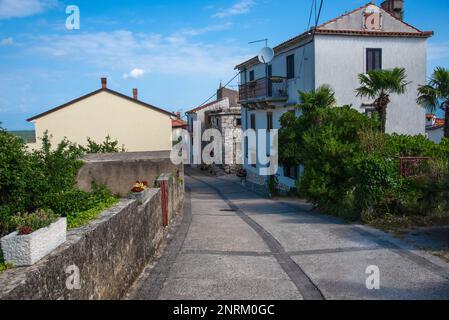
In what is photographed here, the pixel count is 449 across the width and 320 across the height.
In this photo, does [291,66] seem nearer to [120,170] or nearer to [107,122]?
[107,122]

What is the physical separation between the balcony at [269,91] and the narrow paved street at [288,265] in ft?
44.8

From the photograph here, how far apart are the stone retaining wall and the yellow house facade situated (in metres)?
17.8

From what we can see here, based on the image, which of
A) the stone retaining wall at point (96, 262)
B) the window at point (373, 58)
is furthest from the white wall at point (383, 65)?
the stone retaining wall at point (96, 262)

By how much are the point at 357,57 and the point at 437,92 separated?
6.22 metres

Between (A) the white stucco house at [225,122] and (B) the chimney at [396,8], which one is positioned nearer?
(B) the chimney at [396,8]

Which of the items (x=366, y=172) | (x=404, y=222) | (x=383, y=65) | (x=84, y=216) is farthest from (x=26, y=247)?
(x=383, y=65)

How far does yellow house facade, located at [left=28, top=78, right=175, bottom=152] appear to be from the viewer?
1027 inches

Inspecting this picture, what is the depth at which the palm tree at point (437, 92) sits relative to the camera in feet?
56.7

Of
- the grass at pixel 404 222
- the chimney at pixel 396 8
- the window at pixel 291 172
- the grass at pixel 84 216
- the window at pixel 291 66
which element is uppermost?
the chimney at pixel 396 8

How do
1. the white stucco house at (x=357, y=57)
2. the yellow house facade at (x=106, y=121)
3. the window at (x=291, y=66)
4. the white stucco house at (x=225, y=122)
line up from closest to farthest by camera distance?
the white stucco house at (x=357, y=57), the window at (x=291, y=66), the yellow house facade at (x=106, y=121), the white stucco house at (x=225, y=122)

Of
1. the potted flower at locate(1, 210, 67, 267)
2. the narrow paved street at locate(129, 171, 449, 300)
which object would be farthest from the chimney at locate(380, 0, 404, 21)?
the potted flower at locate(1, 210, 67, 267)

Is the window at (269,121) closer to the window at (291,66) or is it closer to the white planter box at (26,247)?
the window at (291,66)
